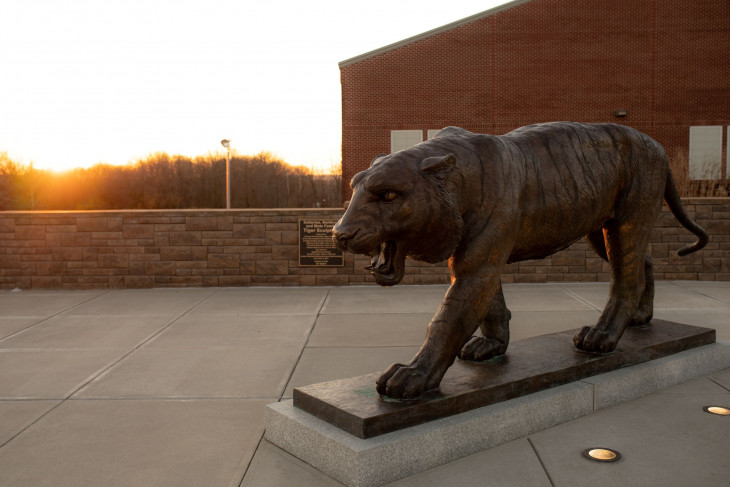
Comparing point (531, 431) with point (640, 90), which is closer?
point (531, 431)

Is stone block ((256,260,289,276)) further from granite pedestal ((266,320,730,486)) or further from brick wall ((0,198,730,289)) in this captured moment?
granite pedestal ((266,320,730,486))

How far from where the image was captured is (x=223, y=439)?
3402 millimetres

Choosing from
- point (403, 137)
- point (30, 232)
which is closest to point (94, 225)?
point (30, 232)

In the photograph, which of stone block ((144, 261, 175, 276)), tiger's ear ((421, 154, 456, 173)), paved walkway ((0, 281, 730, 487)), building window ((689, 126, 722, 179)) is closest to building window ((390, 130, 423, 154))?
building window ((689, 126, 722, 179))

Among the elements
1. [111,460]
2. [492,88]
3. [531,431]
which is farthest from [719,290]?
[492,88]

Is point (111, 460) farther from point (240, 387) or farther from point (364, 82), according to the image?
point (364, 82)

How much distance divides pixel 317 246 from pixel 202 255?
6.13 ft

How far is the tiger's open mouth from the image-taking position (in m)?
2.90

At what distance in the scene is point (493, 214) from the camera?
125 inches

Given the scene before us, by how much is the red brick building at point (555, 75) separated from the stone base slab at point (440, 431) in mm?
21432

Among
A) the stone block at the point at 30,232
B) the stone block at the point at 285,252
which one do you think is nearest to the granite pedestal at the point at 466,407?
the stone block at the point at 285,252

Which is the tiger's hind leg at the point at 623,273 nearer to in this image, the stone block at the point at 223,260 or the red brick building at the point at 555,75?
the stone block at the point at 223,260

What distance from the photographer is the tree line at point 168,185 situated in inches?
2280

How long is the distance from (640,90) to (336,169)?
29097 mm
